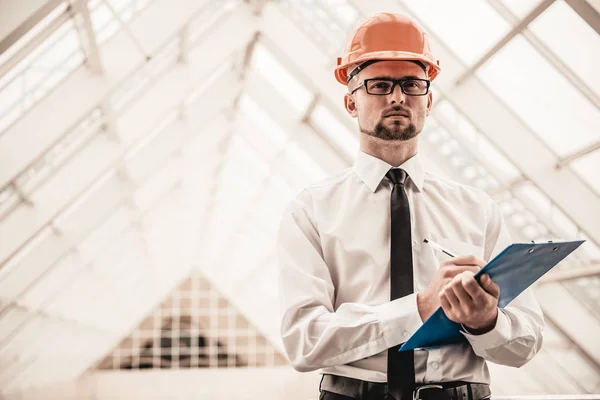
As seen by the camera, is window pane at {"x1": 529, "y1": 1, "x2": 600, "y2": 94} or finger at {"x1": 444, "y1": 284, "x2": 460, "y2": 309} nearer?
finger at {"x1": 444, "y1": 284, "x2": 460, "y2": 309}

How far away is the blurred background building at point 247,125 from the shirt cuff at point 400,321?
4.14 metres

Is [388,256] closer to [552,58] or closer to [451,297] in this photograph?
[451,297]

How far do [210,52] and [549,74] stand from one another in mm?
4944

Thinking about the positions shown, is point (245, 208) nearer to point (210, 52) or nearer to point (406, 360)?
point (210, 52)

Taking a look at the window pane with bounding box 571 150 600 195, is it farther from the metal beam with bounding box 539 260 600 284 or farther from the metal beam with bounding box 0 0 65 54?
the metal beam with bounding box 0 0 65 54

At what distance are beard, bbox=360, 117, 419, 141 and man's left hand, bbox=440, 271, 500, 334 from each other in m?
0.68

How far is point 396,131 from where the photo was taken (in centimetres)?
240

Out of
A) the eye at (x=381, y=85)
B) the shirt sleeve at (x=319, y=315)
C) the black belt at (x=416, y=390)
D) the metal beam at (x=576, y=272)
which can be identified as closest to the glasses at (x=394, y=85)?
the eye at (x=381, y=85)

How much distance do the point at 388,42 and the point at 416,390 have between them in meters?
1.15

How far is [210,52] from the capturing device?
10.2 m

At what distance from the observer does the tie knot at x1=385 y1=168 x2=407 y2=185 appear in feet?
8.04

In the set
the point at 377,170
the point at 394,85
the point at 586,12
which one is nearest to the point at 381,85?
the point at 394,85

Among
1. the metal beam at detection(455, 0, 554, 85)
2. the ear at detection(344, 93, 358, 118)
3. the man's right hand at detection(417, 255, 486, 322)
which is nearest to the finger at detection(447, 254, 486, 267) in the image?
the man's right hand at detection(417, 255, 486, 322)

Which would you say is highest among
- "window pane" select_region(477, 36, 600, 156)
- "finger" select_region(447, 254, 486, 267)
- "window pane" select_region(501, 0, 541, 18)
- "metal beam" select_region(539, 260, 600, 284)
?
"window pane" select_region(501, 0, 541, 18)
